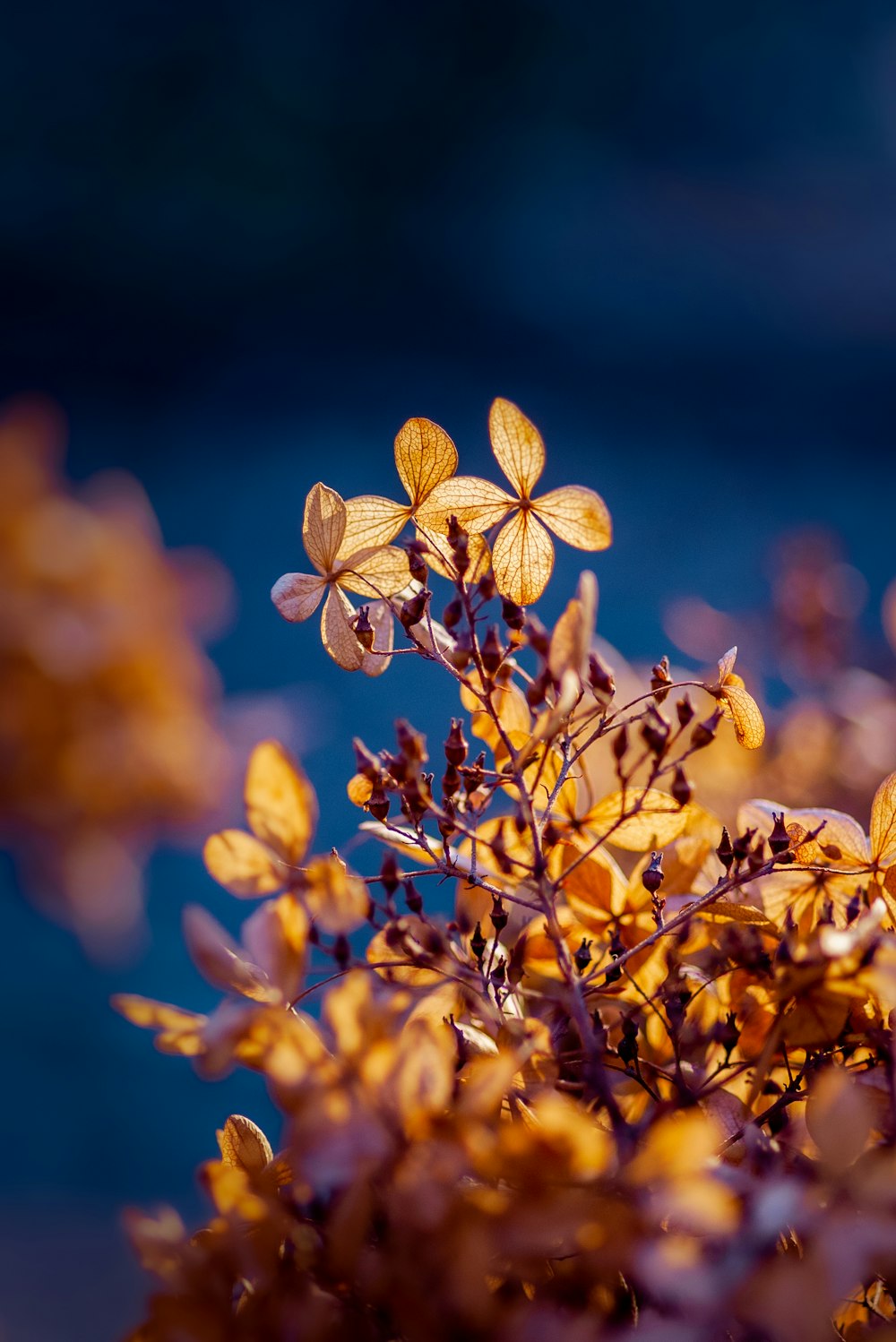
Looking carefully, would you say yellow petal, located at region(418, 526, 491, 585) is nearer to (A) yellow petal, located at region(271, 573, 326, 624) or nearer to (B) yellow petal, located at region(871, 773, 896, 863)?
(A) yellow petal, located at region(271, 573, 326, 624)

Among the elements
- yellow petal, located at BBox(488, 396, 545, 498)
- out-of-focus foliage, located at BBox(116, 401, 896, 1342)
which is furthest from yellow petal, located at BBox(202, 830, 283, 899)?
yellow petal, located at BBox(488, 396, 545, 498)

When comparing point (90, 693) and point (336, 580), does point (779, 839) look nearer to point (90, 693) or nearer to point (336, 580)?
point (336, 580)

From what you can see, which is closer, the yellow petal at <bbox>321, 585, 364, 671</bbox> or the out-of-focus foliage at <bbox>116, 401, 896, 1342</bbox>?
the out-of-focus foliage at <bbox>116, 401, 896, 1342</bbox>

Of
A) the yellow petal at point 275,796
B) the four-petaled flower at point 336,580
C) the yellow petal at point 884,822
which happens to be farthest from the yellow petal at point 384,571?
the yellow petal at point 884,822

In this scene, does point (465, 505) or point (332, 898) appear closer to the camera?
point (332, 898)

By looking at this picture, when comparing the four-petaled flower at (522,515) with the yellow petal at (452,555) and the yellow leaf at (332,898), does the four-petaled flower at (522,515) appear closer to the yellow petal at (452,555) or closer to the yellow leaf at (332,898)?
the yellow petal at (452,555)

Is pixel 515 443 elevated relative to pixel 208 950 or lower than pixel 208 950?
elevated

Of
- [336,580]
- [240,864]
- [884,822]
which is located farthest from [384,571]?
[884,822]
